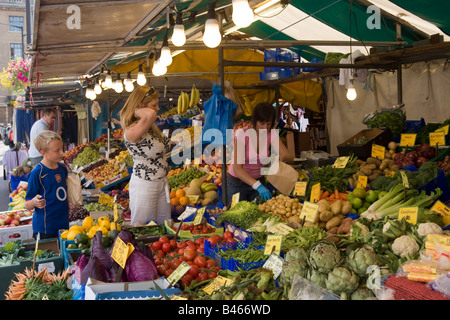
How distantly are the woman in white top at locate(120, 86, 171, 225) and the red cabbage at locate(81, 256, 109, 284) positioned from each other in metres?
1.71

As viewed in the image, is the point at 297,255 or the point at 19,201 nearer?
the point at 297,255

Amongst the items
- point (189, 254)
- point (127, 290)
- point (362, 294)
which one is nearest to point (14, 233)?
point (189, 254)

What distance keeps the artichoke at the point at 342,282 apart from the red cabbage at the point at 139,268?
113cm

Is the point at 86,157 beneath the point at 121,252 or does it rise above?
above

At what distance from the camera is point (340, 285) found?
2.01 metres

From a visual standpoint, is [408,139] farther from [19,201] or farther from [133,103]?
[19,201]

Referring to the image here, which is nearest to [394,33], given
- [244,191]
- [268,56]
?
[268,56]

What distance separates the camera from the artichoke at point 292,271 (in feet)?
7.27

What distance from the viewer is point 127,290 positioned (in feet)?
7.97

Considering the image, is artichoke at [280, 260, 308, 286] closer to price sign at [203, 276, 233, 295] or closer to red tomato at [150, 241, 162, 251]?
price sign at [203, 276, 233, 295]

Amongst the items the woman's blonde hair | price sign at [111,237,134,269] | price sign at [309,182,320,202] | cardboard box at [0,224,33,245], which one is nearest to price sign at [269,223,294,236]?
price sign at [309,182,320,202]

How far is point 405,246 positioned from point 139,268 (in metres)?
1.54
